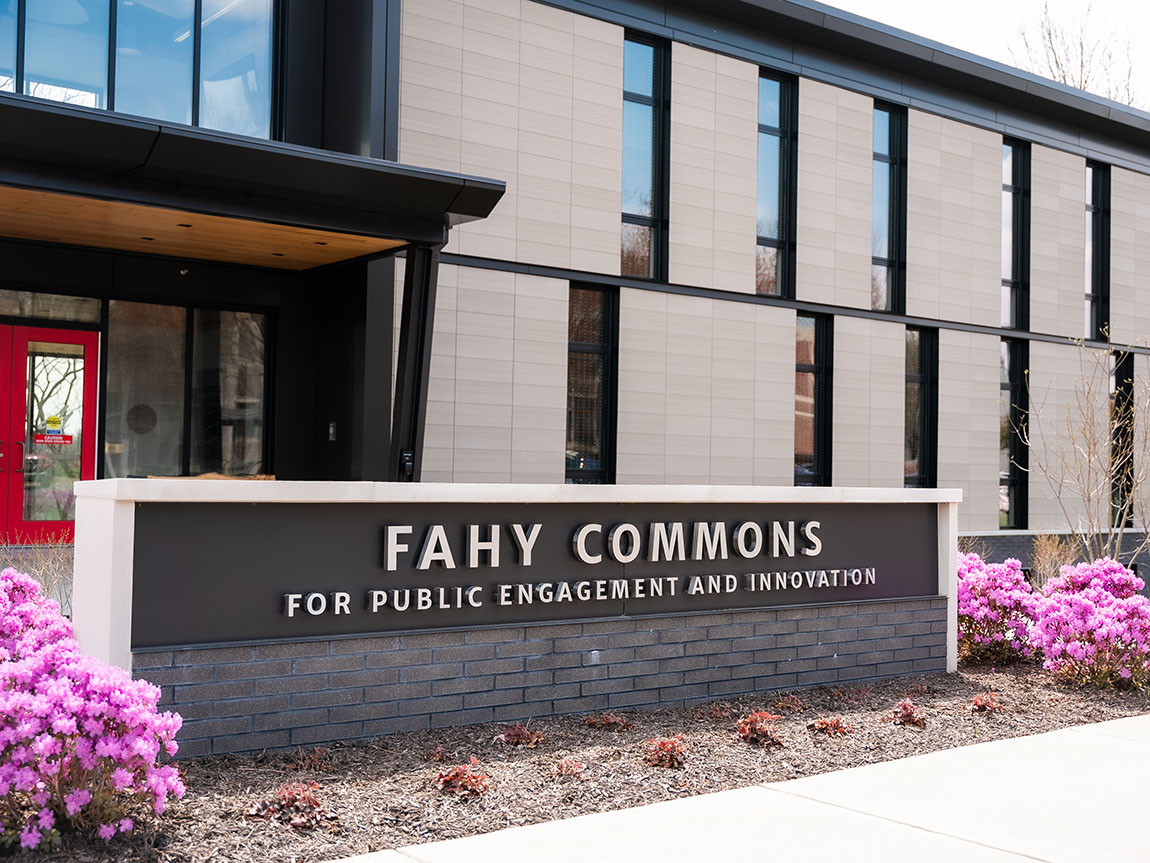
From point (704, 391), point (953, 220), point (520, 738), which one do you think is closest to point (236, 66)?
point (704, 391)

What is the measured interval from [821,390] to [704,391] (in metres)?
2.97

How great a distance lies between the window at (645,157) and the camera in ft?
58.7

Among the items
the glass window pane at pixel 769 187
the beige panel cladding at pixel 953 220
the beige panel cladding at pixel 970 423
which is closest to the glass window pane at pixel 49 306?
the glass window pane at pixel 769 187

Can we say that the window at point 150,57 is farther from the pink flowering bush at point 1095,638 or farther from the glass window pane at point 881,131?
the glass window pane at point 881,131

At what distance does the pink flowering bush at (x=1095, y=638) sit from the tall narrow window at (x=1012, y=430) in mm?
13749

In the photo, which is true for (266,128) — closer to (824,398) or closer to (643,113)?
(643,113)

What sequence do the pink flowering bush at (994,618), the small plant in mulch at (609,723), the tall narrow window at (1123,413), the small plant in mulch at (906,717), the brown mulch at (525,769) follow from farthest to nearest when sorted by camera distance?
the tall narrow window at (1123,413)
the pink flowering bush at (994,618)
the small plant in mulch at (906,717)
the small plant in mulch at (609,723)
the brown mulch at (525,769)

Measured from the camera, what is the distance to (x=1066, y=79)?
35.8 m

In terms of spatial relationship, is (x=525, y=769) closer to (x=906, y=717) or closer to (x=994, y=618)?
(x=906, y=717)

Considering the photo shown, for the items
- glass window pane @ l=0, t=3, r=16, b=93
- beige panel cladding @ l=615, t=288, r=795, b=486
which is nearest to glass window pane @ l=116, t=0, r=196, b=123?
glass window pane @ l=0, t=3, r=16, b=93

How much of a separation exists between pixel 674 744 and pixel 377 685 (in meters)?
1.82

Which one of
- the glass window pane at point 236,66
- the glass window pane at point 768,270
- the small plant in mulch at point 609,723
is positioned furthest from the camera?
the glass window pane at point 768,270

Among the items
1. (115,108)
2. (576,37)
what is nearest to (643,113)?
(576,37)

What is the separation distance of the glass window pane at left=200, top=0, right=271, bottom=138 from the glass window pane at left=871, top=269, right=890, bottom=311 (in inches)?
449
